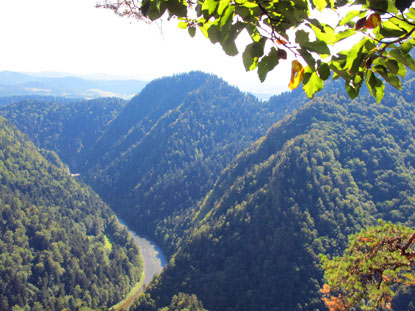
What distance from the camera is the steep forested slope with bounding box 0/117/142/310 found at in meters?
111

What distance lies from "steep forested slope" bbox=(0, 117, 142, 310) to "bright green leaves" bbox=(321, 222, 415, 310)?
9250 centimetres

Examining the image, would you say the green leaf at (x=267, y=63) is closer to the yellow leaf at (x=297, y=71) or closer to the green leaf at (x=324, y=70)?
the yellow leaf at (x=297, y=71)

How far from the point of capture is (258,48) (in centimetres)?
276

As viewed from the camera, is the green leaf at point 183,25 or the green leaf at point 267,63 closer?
the green leaf at point 267,63

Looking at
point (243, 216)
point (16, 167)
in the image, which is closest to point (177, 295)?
point (243, 216)

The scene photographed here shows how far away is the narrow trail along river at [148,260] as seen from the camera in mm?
119062

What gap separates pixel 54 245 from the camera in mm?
127875

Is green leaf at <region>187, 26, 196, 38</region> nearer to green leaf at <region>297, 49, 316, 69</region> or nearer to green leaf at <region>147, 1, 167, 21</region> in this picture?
green leaf at <region>147, 1, 167, 21</region>

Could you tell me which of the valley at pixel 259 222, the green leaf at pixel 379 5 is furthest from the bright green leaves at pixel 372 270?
the valley at pixel 259 222

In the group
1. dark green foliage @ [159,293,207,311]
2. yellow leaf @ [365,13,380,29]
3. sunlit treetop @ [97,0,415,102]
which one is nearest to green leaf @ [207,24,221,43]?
sunlit treetop @ [97,0,415,102]

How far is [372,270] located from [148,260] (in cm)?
14069

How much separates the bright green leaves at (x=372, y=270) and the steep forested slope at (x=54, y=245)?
92.5 m

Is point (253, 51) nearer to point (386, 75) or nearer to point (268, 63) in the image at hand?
point (268, 63)

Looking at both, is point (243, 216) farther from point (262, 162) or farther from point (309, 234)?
point (262, 162)
